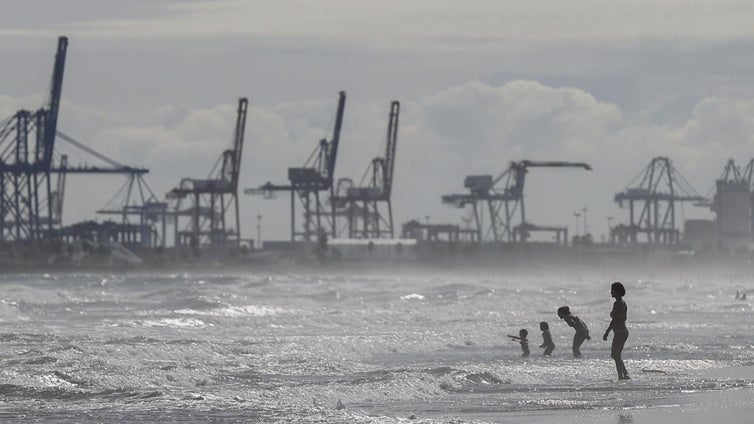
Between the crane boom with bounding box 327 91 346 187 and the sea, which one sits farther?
the crane boom with bounding box 327 91 346 187

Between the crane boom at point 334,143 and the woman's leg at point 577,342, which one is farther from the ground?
the crane boom at point 334,143

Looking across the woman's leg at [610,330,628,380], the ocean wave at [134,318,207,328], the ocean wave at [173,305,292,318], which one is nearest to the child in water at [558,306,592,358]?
the woman's leg at [610,330,628,380]

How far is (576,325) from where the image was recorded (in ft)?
77.2

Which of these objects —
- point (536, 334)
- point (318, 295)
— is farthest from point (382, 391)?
point (318, 295)

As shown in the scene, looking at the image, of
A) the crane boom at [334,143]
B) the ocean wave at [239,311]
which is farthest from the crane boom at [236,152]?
the ocean wave at [239,311]

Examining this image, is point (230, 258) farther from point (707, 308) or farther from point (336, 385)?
point (336, 385)

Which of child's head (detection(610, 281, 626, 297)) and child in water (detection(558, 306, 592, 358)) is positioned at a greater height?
child's head (detection(610, 281, 626, 297))

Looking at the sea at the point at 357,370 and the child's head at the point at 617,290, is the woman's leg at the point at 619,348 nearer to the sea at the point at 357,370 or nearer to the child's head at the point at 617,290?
the sea at the point at 357,370

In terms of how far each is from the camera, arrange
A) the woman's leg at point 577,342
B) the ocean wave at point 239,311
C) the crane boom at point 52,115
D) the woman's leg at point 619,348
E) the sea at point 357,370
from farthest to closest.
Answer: the crane boom at point 52,115, the ocean wave at point 239,311, the woman's leg at point 577,342, the woman's leg at point 619,348, the sea at point 357,370

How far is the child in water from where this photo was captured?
22.8m

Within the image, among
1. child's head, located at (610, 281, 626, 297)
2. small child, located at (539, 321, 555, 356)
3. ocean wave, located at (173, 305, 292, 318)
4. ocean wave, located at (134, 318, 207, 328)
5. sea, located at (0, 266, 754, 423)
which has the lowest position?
ocean wave, located at (173, 305, 292, 318)

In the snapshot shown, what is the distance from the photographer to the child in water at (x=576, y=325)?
2278cm

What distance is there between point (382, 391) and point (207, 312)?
27636 mm

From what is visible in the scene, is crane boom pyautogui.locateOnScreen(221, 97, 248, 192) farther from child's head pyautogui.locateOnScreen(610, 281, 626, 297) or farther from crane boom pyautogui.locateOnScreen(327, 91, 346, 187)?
child's head pyautogui.locateOnScreen(610, 281, 626, 297)
